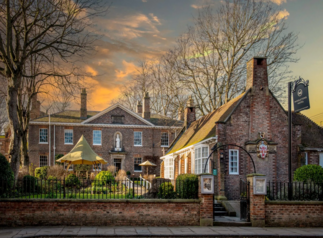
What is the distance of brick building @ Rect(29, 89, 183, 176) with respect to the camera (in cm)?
4244

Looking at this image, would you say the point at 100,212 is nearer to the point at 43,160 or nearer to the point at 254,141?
the point at 254,141

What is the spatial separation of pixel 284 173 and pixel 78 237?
43.1 ft

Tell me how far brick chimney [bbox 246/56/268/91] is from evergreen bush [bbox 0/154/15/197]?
1363cm

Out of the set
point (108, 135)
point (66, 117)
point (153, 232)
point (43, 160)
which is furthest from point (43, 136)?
point (153, 232)

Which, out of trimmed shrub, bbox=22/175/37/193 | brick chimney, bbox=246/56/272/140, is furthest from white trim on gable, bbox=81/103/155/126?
trimmed shrub, bbox=22/175/37/193

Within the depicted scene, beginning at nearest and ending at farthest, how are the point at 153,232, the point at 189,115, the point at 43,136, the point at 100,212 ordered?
the point at 153,232 → the point at 100,212 → the point at 189,115 → the point at 43,136

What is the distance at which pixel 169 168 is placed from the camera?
31594mm

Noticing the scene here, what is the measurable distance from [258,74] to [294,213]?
912 cm

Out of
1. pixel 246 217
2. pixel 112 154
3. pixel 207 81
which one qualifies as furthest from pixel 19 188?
pixel 112 154

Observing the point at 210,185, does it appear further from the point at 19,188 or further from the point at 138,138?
the point at 138,138

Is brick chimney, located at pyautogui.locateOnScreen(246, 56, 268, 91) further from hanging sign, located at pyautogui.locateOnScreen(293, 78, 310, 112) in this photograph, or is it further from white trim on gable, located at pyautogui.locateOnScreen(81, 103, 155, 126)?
white trim on gable, located at pyautogui.locateOnScreen(81, 103, 155, 126)

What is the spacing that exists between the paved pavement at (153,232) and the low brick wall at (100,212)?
0.42 meters

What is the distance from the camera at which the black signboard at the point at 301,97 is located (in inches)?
600

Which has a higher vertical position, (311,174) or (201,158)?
(201,158)
